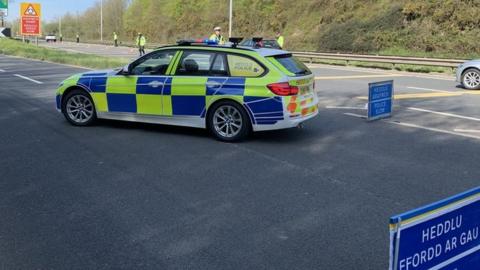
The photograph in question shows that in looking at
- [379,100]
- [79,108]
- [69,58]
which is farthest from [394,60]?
[79,108]

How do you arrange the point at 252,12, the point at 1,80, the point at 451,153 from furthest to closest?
1. the point at 252,12
2. the point at 1,80
3. the point at 451,153

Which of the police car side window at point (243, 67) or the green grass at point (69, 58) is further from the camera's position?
the green grass at point (69, 58)

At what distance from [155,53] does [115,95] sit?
1.00 metres

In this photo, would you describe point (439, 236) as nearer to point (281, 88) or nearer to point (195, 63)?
point (281, 88)

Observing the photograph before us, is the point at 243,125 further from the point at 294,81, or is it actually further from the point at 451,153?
the point at 451,153

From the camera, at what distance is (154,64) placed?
8648 millimetres

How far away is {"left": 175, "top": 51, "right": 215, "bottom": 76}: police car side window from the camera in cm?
833

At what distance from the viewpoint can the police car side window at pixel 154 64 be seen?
8.55m

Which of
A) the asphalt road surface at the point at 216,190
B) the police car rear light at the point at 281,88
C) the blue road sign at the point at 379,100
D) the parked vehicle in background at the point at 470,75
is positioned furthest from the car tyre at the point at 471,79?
the police car rear light at the point at 281,88

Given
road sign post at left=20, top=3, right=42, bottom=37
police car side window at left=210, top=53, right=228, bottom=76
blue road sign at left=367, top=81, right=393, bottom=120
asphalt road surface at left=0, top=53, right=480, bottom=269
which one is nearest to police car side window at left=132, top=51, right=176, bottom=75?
police car side window at left=210, top=53, right=228, bottom=76

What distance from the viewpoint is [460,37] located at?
2936 centimetres

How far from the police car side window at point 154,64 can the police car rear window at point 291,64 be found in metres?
1.74

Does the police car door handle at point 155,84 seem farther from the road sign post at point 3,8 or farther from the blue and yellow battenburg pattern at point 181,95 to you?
the road sign post at point 3,8

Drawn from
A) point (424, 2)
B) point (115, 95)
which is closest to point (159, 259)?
point (115, 95)
